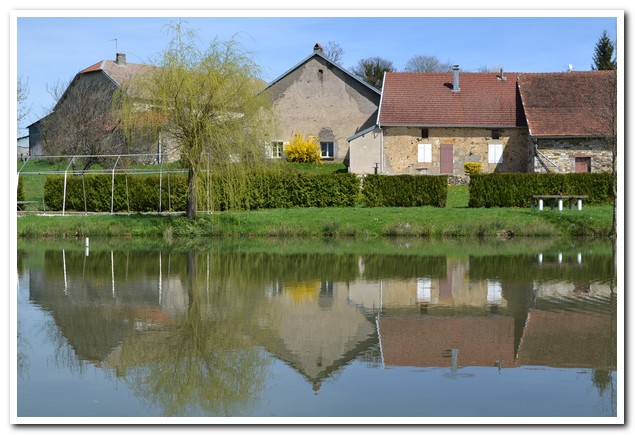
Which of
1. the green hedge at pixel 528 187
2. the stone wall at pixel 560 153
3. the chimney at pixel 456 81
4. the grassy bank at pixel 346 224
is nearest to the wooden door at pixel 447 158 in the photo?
the chimney at pixel 456 81

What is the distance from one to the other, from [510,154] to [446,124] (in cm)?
335

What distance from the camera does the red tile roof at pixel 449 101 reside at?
39.1 meters

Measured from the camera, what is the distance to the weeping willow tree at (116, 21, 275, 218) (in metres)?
24.4

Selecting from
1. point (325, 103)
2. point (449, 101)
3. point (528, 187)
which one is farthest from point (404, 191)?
point (325, 103)

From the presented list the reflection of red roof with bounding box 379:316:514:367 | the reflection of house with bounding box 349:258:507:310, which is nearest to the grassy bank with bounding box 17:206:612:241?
the reflection of house with bounding box 349:258:507:310

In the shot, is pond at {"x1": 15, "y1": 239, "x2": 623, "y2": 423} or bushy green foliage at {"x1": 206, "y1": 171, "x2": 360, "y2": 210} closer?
pond at {"x1": 15, "y1": 239, "x2": 623, "y2": 423}

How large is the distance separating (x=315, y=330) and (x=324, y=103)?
1265 inches

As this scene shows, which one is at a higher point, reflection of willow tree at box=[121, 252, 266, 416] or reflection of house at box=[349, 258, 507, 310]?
reflection of house at box=[349, 258, 507, 310]

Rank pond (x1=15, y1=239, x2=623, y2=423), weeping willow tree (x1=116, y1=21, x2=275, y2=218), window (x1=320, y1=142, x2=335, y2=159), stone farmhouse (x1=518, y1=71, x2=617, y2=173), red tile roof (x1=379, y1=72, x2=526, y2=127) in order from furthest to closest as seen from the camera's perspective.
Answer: window (x1=320, y1=142, x2=335, y2=159) < red tile roof (x1=379, y1=72, x2=526, y2=127) < stone farmhouse (x1=518, y1=71, x2=617, y2=173) < weeping willow tree (x1=116, y1=21, x2=275, y2=218) < pond (x1=15, y1=239, x2=623, y2=423)

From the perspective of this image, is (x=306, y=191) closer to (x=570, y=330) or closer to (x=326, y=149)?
(x=326, y=149)

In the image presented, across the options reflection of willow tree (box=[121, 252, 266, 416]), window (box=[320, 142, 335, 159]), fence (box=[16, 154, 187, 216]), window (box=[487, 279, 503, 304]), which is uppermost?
window (box=[320, 142, 335, 159])

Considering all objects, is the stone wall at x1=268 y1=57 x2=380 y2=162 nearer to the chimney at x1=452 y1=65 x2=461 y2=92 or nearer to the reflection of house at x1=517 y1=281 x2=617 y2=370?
the chimney at x1=452 y1=65 x2=461 y2=92

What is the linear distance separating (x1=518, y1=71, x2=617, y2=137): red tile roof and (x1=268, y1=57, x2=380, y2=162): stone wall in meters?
8.12

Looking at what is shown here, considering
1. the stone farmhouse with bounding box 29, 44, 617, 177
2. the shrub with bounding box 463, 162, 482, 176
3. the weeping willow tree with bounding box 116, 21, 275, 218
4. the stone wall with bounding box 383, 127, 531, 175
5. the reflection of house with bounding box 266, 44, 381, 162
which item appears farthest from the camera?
the reflection of house with bounding box 266, 44, 381, 162
